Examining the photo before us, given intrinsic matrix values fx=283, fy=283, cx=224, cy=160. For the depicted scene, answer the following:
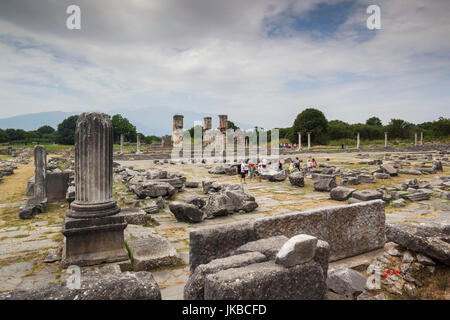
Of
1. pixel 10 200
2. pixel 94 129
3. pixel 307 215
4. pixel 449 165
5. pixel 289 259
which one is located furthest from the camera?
pixel 449 165

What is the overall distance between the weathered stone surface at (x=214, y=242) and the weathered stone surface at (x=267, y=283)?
33.9 inches

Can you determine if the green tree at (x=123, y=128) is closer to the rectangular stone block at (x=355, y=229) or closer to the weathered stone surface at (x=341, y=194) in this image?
the weathered stone surface at (x=341, y=194)

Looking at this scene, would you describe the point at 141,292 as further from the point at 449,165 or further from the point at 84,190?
the point at 449,165

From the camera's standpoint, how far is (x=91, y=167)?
4.66 m

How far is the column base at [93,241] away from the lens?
14.6ft

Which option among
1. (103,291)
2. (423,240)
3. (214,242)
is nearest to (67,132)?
(214,242)

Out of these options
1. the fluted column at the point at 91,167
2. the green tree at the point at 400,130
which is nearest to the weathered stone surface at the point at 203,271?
the fluted column at the point at 91,167

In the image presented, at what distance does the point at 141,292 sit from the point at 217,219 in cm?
533

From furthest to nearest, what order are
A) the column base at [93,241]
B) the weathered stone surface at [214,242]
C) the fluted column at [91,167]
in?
the fluted column at [91,167], the column base at [93,241], the weathered stone surface at [214,242]

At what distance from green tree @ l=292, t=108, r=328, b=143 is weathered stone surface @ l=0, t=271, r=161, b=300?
Answer: 56.8 meters

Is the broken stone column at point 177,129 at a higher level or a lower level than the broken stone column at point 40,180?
higher

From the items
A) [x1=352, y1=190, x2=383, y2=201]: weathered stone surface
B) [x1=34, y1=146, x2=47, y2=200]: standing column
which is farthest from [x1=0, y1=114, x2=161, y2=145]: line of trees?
[x1=352, y1=190, x2=383, y2=201]: weathered stone surface
